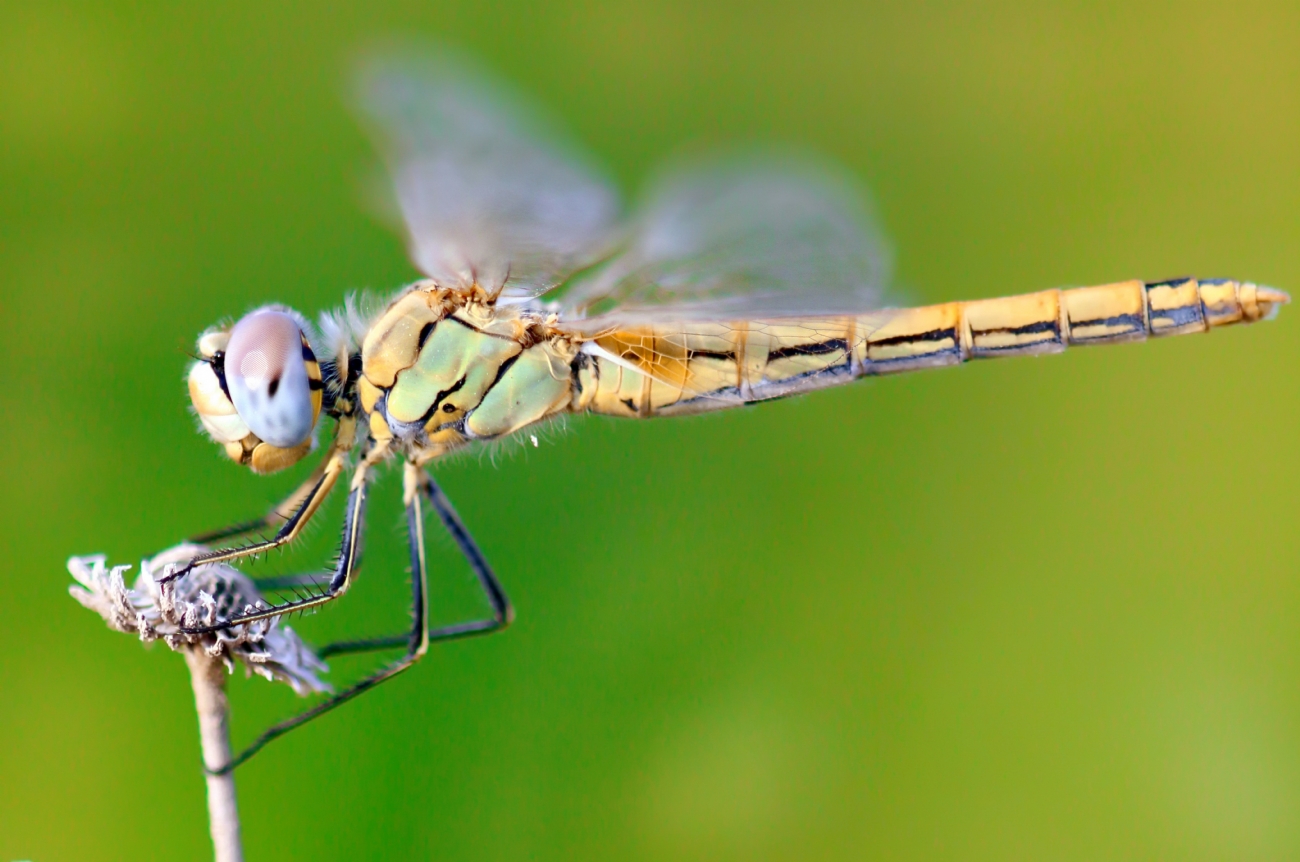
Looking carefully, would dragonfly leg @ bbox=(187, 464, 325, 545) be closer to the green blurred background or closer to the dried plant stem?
the green blurred background

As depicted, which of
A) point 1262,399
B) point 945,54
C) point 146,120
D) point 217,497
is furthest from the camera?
point 945,54

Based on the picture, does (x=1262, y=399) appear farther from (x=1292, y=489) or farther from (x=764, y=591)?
(x=764, y=591)

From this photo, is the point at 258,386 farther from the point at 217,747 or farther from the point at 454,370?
the point at 217,747

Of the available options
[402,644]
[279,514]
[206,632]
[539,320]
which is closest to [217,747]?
[206,632]

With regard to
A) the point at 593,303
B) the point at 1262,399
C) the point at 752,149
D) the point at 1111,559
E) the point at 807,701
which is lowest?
the point at 807,701

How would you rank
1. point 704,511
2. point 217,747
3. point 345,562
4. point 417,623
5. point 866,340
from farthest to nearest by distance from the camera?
1. point 704,511
2. point 866,340
3. point 417,623
4. point 345,562
5. point 217,747

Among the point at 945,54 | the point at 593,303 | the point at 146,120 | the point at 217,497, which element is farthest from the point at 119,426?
the point at 945,54
